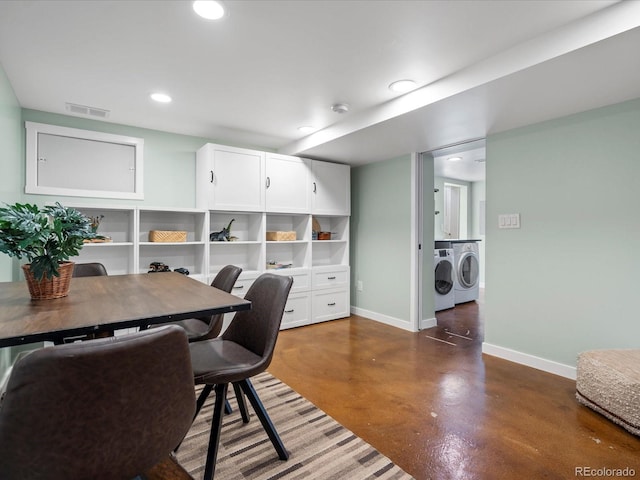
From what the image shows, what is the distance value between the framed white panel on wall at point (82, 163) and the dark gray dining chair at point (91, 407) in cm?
300

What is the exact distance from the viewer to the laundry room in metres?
4.69

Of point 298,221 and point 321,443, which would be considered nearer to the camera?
point 321,443

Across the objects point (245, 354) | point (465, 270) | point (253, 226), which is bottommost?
point (245, 354)

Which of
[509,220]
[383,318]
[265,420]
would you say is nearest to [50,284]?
[265,420]

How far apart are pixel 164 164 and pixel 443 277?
12.7ft

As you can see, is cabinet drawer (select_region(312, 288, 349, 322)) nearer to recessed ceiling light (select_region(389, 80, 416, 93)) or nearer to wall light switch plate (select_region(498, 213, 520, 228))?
wall light switch plate (select_region(498, 213, 520, 228))

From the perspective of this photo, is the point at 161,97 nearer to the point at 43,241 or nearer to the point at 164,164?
the point at 164,164

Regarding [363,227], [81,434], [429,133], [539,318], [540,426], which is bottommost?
[540,426]

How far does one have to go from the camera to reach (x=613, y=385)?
6.19 feet

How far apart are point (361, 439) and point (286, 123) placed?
2.75 m

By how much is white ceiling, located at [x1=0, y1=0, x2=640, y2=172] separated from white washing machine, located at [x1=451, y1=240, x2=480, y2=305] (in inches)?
93.8

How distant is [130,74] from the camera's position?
2.30 meters

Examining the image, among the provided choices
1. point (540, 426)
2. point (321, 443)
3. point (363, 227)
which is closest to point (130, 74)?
point (321, 443)

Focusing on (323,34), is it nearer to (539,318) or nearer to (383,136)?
(383,136)
